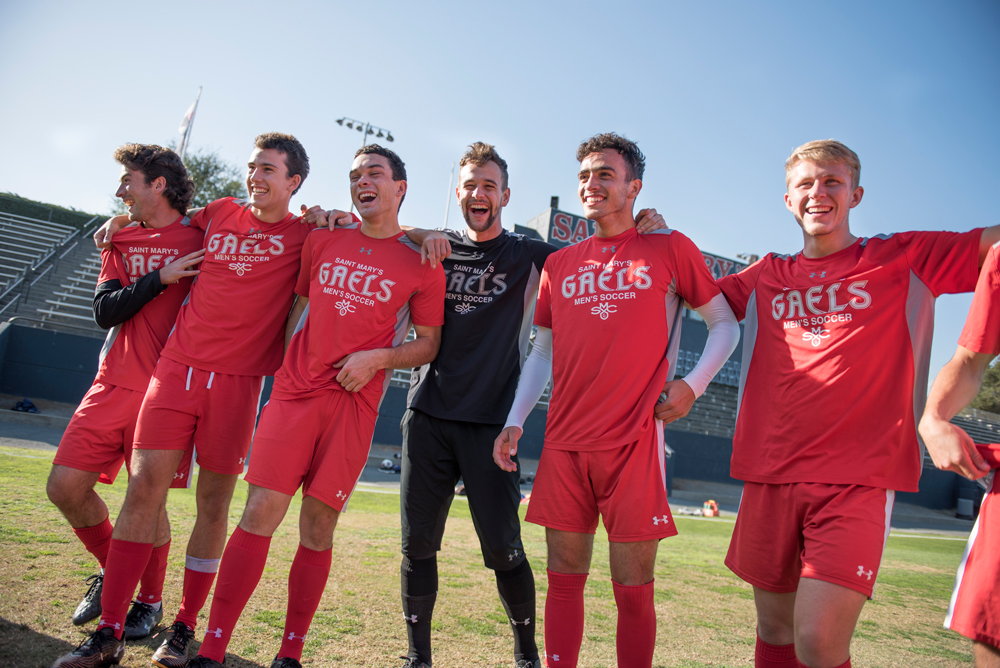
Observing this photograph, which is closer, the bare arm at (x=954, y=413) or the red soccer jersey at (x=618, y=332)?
the bare arm at (x=954, y=413)

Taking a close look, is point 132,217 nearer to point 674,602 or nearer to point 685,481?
point 674,602

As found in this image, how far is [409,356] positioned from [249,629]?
1788mm

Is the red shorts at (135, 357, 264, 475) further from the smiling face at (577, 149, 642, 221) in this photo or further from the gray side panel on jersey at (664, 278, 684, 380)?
the gray side panel on jersey at (664, 278, 684, 380)

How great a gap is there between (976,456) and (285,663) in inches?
117

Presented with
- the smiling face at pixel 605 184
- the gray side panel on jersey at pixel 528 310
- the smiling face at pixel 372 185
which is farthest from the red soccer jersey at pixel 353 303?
the smiling face at pixel 605 184

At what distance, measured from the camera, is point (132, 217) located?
3920mm


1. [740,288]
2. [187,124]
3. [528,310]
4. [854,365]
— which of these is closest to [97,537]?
[528,310]

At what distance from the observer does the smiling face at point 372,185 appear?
11.5 ft

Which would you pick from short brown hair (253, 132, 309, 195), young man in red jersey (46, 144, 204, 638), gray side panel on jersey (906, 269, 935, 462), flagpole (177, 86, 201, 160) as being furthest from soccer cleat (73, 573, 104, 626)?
flagpole (177, 86, 201, 160)

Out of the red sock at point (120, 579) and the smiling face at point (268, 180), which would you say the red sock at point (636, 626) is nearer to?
the red sock at point (120, 579)

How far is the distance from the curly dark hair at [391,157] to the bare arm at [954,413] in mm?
2848

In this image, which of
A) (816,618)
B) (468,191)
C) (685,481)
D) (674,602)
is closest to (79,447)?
(468,191)

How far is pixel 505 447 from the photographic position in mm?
3154

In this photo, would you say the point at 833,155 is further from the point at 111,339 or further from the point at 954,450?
the point at 111,339
